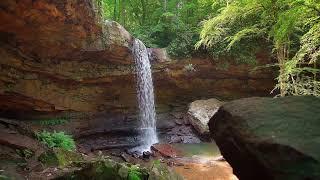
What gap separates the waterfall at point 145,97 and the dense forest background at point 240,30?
1474 millimetres

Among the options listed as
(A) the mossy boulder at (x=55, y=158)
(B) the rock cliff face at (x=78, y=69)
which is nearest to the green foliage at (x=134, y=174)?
(A) the mossy boulder at (x=55, y=158)

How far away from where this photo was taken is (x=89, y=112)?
14.4 m

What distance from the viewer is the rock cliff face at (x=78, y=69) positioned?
32.7 feet

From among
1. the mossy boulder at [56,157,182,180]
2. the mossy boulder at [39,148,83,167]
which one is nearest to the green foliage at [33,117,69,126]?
the mossy boulder at [39,148,83,167]

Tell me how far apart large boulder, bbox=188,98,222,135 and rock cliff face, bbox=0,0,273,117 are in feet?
3.49

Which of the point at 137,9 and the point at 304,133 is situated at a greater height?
the point at 137,9

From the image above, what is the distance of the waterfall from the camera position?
14.0 m

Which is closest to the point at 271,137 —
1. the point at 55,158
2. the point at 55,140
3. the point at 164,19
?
the point at 55,158

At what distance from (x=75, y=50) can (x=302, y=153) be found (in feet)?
35.3

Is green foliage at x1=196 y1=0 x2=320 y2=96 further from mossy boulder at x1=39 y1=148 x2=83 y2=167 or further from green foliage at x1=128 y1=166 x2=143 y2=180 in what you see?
mossy boulder at x1=39 y1=148 x2=83 y2=167

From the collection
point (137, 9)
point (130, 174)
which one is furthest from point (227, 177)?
point (137, 9)

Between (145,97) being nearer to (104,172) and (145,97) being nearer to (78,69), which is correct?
(78,69)

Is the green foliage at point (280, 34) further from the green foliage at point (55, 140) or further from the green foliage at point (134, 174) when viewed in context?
the green foliage at point (55, 140)

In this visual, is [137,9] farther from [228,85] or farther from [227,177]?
[227,177]
